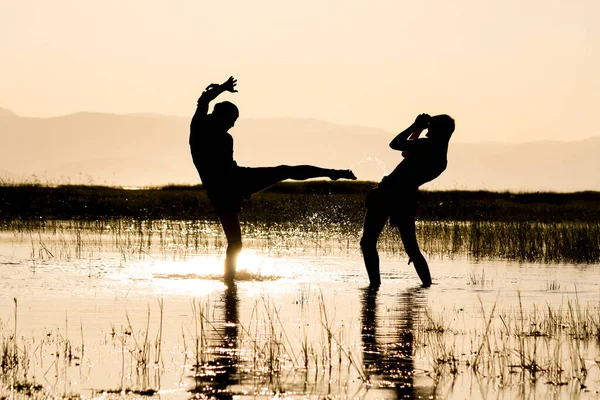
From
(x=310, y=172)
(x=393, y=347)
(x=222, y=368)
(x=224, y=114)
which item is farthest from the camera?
(x=224, y=114)

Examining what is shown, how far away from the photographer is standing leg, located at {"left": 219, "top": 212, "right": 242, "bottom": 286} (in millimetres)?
14938

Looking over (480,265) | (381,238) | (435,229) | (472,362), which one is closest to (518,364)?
(472,362)

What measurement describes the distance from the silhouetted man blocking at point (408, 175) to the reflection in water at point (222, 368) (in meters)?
3.39

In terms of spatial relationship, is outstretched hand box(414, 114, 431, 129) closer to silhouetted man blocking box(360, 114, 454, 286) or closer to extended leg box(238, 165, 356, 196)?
silhouetted man blocking box(360, 114, 454, 286)

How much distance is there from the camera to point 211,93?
1432 cm

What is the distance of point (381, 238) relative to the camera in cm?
2653

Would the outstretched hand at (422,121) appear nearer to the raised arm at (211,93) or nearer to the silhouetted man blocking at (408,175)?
the silhouetted man blocking at (408,175)

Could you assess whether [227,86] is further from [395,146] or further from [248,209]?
[248,209]

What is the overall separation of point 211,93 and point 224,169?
0.96 meters

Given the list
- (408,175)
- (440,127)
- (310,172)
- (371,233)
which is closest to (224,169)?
(310,172)

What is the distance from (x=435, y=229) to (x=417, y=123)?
15.9 metres

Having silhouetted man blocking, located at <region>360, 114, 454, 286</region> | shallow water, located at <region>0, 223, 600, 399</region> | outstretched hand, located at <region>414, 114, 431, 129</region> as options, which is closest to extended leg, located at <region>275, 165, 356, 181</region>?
silhouetted man blocking, located at <region>360, 114, 454, 286</region>

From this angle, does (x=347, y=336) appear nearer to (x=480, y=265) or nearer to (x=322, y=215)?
(x=480, y=265)

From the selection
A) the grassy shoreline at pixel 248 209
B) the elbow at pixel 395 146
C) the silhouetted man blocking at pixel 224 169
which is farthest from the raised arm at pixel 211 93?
the grassy shoreline at pixel 248 209
